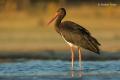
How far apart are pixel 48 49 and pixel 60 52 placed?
49 cm

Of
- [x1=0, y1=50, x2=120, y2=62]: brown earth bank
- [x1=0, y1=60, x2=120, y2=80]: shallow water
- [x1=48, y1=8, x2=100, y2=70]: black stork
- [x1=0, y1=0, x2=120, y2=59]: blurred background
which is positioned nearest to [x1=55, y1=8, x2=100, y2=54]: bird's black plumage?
[x1=48, y1=8, x2=100, y2=70]: black stork

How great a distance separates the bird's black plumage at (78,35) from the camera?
18734mm

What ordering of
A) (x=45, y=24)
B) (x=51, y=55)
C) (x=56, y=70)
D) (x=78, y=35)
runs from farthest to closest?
(x=45, y=24) → (x=51, y=55) → (x=78, y=35) → (x=56, y=70)

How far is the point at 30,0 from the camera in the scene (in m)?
28.6

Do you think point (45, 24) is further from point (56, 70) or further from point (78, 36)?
point (56, 70)

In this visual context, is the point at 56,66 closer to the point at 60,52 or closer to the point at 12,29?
the point at 60,52

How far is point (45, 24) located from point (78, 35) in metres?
5.61

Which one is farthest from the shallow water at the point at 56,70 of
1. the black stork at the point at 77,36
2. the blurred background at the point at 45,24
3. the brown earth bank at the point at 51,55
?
the blurred background at the point at 45,24

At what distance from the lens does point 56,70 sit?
1795 cm

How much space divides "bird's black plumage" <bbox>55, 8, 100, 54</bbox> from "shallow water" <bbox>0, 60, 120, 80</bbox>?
0.52m

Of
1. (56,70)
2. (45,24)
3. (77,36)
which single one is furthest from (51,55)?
(45,24)

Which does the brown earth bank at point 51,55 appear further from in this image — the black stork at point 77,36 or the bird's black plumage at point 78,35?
the bird's black plumage at point 78,35

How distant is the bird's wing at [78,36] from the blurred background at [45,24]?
1.36m

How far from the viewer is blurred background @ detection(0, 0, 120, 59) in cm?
2157
